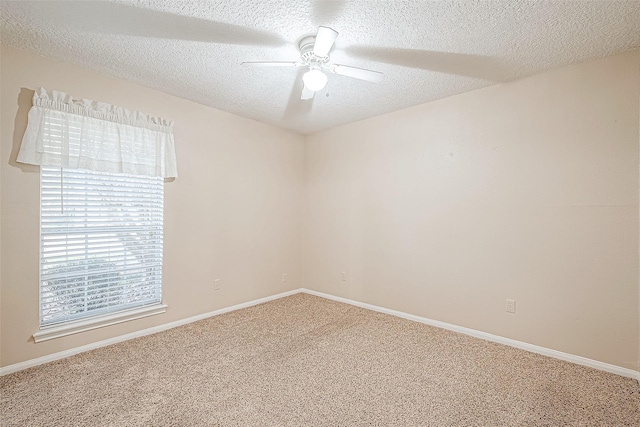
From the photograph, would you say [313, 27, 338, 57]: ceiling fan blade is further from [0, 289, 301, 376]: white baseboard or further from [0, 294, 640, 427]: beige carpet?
[0, 289, 301, 376]: white baseboard

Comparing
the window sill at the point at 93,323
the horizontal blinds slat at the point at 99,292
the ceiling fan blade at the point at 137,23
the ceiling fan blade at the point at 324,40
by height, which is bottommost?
the window sill at the point at 93,323

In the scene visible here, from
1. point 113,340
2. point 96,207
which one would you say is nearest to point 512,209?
point 96,207

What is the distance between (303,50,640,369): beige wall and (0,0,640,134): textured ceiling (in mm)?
339

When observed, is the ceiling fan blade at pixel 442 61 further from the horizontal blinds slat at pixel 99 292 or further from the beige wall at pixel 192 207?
the horizontal blinds slat at pixel 99 292

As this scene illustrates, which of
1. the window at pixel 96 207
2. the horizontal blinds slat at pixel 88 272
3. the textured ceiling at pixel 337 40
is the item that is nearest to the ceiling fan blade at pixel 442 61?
the textured ceiling at pixel 337 40

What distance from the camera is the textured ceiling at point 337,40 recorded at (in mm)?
1786

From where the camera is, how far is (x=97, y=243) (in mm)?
2615

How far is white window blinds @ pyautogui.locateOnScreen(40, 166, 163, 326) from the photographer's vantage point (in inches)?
93.7

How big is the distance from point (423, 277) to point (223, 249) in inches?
91.4

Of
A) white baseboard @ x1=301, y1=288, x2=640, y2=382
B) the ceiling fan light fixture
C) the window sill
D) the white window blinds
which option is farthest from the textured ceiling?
white baseboard @ x1=301, y1=288, x2=640, y2=382

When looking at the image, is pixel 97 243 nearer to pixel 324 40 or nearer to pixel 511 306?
pixel 324 40

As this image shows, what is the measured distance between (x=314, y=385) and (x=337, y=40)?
2.41 metres

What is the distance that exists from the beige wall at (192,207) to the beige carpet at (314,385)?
0.44m

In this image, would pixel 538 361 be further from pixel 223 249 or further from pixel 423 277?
pixel 223 249
